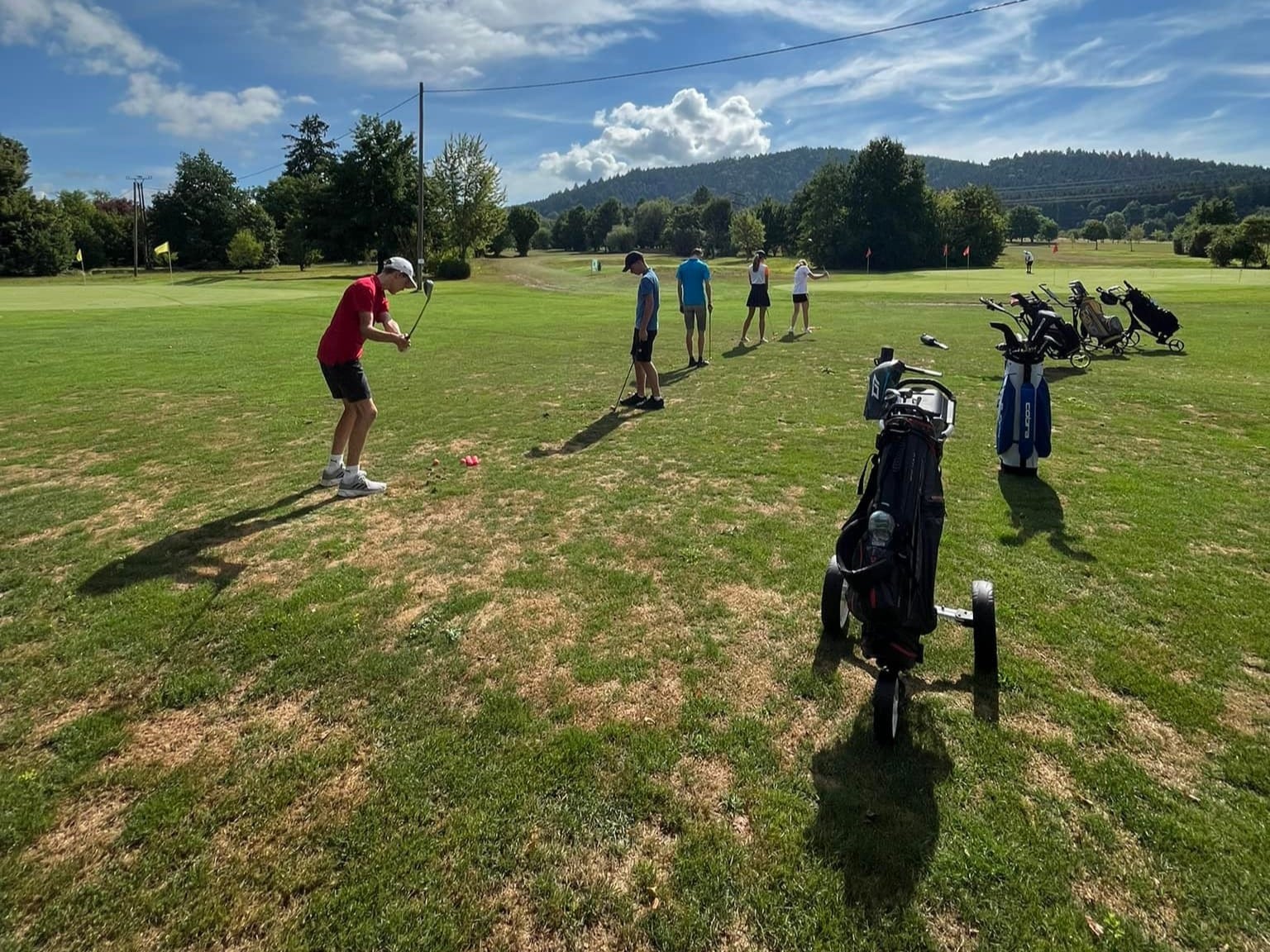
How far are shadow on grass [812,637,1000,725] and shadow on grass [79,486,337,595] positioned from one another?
4.26m

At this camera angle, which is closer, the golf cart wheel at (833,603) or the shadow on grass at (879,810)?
the shadow on grass at (879,810)

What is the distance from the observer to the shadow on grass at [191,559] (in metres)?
5.11

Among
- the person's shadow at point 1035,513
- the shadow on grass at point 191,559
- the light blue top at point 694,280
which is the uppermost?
the light blue top at point 694,280

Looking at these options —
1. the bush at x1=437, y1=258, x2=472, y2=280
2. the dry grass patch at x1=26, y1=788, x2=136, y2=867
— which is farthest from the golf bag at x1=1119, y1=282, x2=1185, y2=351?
the bush at x1=437, y1=258, x2=472, y2=280

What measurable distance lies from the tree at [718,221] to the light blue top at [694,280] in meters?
117

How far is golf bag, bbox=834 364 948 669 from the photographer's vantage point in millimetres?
3176

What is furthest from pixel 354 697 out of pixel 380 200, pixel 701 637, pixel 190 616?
pixel 380 200

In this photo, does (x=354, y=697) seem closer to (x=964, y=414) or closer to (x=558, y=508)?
(x=558, y=508)

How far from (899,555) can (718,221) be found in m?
132

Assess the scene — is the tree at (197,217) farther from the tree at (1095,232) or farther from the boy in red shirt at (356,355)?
the tree at (1095,232)

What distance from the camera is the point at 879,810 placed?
9.76 feet

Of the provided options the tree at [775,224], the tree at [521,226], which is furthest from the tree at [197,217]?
the tree at [775,224]

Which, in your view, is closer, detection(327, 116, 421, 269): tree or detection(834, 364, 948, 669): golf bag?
detection(834, 364, 948, 669): golf bag

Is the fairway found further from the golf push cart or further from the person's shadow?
the golf push cart
